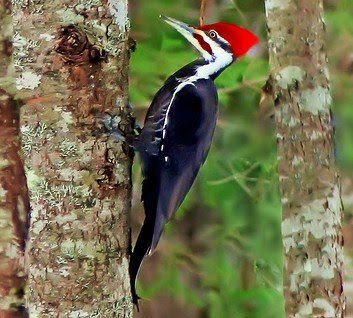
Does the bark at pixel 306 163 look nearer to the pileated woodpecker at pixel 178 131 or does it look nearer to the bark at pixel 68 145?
the pileated woodpecker at pixel 178 131

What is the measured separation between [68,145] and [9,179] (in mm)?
254

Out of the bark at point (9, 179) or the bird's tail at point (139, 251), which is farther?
the bark at point (9, 179)

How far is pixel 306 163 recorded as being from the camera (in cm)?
115

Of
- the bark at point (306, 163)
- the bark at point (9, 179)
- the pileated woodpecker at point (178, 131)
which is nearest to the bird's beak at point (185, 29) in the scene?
the pileated woodpecker at point (178, 131)

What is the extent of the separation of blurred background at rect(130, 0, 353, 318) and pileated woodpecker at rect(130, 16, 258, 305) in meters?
0.36

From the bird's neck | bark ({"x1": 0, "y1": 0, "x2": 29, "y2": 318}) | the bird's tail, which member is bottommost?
the bird's tail

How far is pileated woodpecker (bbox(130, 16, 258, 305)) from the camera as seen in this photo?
1.08 metres

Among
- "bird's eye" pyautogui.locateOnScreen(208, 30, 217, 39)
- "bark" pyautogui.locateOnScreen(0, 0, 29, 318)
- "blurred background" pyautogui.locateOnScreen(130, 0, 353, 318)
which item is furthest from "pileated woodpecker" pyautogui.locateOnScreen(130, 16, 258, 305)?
"blurred background" pyautogui.locateOnScreen(130, 0, 353, 318)

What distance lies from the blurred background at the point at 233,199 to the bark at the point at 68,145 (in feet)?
1.67

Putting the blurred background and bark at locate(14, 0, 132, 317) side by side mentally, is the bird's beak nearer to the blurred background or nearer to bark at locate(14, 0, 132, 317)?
bark at locate(14, 0, 132, 317)

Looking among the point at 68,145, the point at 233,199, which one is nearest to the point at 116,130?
the point at 68,145

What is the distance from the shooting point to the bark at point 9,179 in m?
1.19

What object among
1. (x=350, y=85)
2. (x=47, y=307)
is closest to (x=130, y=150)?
(x=47, y=307)

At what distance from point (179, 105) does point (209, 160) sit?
0.49 metres
